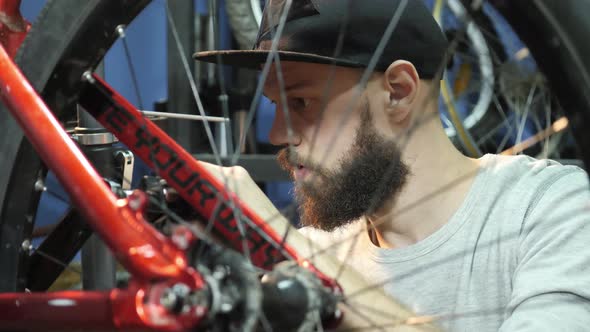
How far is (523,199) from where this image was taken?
59cm

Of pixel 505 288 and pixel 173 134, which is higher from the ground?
pixel 173 134

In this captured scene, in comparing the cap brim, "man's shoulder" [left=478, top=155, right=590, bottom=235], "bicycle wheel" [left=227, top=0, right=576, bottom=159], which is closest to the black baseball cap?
the cap brim

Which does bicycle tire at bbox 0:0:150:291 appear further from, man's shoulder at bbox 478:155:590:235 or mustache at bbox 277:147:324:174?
man's shoulder at bbox 478:155:590:235

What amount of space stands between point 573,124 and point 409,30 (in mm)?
220

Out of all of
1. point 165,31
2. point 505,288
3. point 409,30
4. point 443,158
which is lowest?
point 505,288

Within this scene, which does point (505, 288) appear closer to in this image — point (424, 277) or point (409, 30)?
point (424, 277)

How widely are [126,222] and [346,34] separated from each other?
270mm

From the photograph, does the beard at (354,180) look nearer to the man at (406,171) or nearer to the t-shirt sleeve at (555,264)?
the man at (406,171)

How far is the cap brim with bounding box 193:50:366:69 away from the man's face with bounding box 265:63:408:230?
0.08ft

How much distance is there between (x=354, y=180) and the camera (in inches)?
24.1

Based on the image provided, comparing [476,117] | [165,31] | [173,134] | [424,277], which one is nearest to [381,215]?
[424,277]

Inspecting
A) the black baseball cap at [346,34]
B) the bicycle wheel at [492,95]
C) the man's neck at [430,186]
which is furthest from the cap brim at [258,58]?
the bicycle wheel at [492,95]

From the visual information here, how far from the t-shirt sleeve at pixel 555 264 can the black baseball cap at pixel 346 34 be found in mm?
135

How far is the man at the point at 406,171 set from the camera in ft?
1.86
